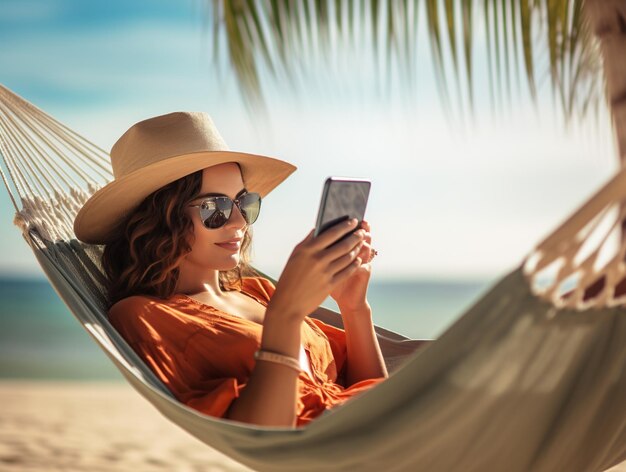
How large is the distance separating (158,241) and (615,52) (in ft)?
3.61

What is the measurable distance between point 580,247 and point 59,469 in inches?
159

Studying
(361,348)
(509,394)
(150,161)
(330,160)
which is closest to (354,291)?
(361,348)

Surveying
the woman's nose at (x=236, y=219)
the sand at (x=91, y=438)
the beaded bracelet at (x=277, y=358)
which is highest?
the woman's nose at (x=236, y=219)

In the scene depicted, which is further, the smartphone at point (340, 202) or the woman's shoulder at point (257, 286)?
the woman's shoulder at point (257, 286)

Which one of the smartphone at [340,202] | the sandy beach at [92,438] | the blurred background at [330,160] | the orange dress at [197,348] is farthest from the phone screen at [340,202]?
the blurred background at [330,160]

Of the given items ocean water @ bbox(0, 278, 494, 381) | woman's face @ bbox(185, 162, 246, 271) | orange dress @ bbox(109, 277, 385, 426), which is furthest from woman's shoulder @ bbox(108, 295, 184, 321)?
ocean water @ bbox(0, 278, 494, 381)

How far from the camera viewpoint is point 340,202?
1793 millimetres

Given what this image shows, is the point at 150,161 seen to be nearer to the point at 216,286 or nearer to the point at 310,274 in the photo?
the point at 216,286

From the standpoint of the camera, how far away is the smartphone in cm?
176

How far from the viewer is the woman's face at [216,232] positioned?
210 centimetres

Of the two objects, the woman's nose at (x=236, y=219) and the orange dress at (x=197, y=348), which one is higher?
the woman's nose at (x=236, y=219)

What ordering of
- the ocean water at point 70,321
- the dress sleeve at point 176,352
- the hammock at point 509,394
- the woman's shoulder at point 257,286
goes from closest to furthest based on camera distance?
the hammock at point 509,394
the dress sleeve at point 176,352
the woman's shoulder at point 257,286
the ocean water at point 70,321

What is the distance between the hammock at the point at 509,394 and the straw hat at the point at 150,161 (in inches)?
22.1

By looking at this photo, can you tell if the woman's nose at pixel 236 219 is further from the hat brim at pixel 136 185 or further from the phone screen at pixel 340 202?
the phone screen at pixel 340 202
